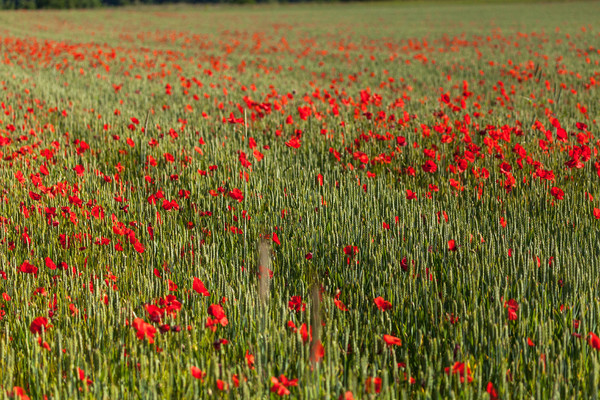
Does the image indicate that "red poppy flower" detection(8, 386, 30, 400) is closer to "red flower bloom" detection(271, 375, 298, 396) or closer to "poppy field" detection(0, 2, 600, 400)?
"poppy field" detection(0, 2, 600, 400)

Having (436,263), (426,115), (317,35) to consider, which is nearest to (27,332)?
(436,263)

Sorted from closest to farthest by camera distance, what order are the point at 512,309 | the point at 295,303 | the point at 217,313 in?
the point at 217,313 < the point at 512,309 < the point at 295,303

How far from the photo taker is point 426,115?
690cm

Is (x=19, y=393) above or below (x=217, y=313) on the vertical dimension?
below

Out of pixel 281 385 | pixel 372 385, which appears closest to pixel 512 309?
pixel 372 385

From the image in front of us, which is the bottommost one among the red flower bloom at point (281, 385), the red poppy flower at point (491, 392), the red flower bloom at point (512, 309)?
the red poppy flower at point (491, 392)

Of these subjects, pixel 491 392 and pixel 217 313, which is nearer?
pixel 491 392

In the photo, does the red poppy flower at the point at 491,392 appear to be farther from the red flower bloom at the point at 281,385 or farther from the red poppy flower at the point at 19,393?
the red poppy flower at the point at 19,393

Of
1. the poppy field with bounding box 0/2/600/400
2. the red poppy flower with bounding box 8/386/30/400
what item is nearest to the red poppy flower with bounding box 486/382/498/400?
the poppy field with bounding box 0/2/600/400

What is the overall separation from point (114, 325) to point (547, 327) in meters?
1.59

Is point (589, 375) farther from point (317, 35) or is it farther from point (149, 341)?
point (317, 35)

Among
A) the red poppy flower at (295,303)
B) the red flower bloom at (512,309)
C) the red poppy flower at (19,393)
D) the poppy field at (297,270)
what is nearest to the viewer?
the red poppy flower at (19,393)

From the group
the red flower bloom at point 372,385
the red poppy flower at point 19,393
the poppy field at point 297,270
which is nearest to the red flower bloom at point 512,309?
the poppy field at point 297,270

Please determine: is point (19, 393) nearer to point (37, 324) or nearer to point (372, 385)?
point (37, 324)
